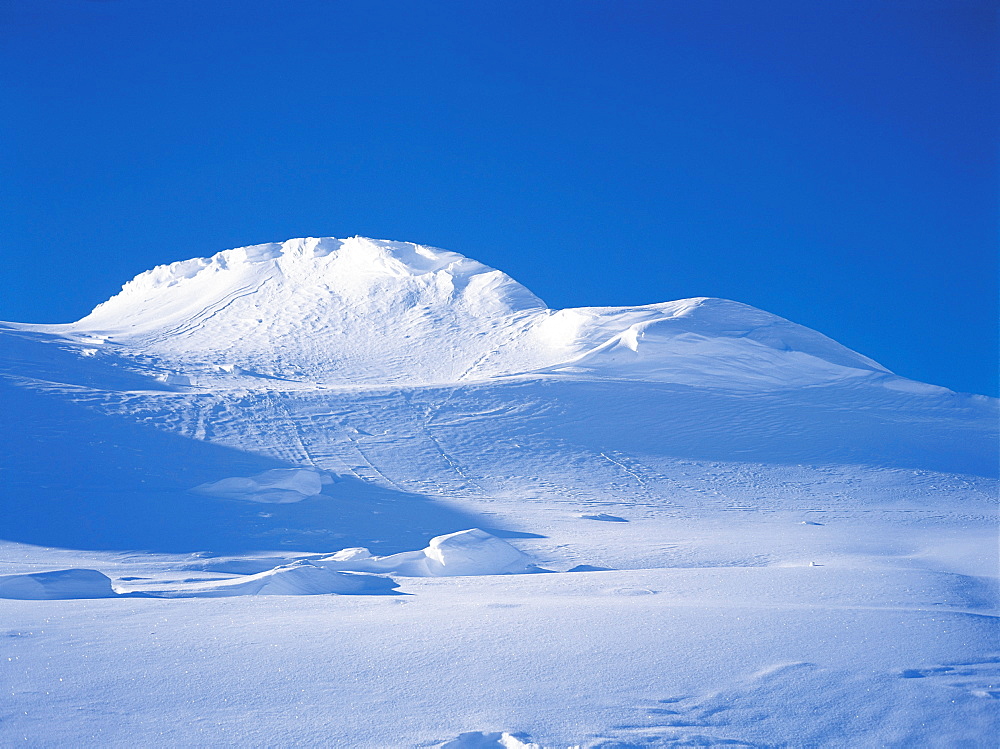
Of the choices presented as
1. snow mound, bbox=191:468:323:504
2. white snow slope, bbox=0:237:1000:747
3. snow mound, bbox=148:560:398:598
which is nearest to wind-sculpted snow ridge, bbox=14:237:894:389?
white snow slope, bbox=0:237:1000:747

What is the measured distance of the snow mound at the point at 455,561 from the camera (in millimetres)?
9625

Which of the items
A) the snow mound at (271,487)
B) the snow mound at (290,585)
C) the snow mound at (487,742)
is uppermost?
the snow mound at (271,487)

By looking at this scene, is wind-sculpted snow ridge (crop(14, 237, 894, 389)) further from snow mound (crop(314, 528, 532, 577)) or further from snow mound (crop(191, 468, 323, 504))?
snow mound (crop(314, 528, 532, 577))

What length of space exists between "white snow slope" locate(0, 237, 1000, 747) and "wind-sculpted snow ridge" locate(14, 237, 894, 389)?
0.16m

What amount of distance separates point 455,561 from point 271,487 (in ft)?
21.4

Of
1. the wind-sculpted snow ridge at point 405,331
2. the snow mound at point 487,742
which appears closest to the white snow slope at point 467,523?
the snow mound at point 487,742

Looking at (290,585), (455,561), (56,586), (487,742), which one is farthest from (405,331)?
(487,742)

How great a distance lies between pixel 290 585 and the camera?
25.7ft

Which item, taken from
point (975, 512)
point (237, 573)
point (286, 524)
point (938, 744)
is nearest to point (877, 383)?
point (975, 512)

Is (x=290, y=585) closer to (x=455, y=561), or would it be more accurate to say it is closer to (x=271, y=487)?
(x=455, y=561)

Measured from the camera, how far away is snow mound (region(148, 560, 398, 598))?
773cm

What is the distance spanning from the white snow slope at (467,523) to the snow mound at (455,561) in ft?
0.15

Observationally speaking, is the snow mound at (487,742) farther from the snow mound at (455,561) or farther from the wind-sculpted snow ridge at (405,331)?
A: the wind-sculpted snow ridge at (405,331)

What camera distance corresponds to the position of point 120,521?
13062 mm
